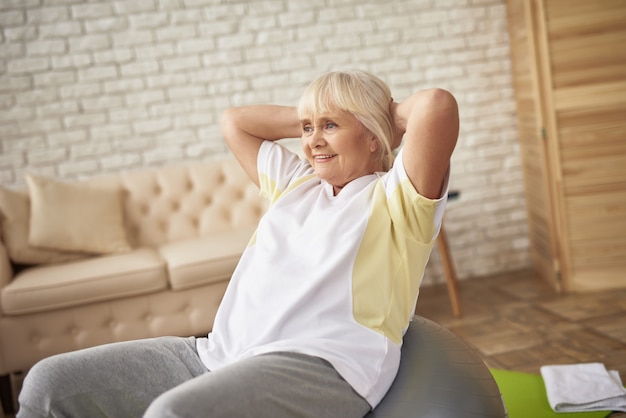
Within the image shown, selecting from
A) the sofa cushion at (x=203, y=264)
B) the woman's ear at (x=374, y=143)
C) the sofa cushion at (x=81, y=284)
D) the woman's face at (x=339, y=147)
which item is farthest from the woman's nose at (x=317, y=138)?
the sofa cushion at (x=81, y=284)

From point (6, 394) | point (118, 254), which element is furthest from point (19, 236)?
point (6, 394)

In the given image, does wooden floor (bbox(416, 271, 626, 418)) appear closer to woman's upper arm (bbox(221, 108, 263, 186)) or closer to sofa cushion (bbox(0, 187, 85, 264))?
woman's upper arm (bbox(221, 108, 263, 186))

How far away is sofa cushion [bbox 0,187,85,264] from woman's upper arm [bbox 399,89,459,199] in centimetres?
255

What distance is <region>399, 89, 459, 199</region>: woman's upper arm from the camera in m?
1.52

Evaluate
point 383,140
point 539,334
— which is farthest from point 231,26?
point 383,140

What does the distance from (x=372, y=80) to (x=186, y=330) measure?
80.6 inches

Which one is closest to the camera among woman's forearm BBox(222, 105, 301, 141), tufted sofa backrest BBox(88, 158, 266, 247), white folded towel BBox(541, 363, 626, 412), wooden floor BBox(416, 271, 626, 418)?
woman's forearm BBox(222, 105, 301, 141)

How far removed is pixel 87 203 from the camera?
145 inches

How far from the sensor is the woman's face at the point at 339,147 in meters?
1.70

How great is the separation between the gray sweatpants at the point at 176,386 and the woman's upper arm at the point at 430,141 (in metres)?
0.44

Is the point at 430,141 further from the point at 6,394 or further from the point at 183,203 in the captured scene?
the point at 183,203

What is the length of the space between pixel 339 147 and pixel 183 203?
7.75 feet

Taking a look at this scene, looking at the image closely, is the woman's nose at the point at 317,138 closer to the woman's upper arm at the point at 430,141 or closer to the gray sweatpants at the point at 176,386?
the woman's upper arm at the point at 430,141

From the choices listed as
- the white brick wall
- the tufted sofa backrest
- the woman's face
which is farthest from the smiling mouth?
the white brick wall
